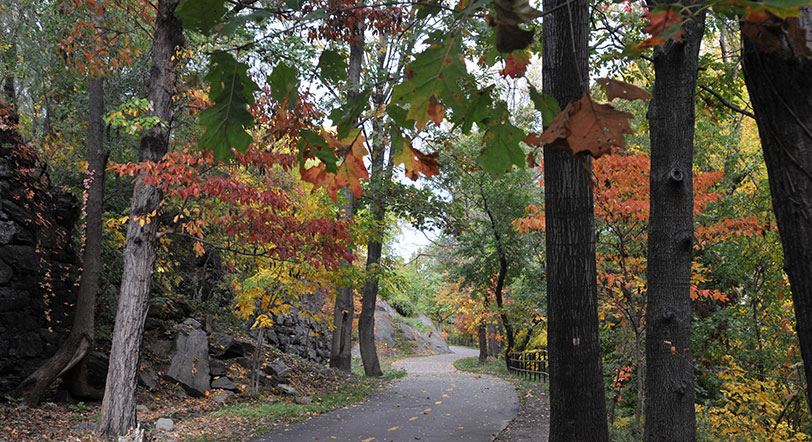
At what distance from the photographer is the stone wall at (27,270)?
8.36m

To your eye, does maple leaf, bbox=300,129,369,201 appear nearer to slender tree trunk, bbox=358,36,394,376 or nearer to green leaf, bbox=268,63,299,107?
green leaf, bbox=268,63,299,107

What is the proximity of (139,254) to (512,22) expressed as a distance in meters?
7.42

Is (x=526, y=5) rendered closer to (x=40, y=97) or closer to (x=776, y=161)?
(x=776, y=161)

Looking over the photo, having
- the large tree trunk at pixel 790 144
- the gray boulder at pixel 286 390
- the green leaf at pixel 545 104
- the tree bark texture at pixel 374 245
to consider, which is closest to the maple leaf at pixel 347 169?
the green leaf at pixel 545 104

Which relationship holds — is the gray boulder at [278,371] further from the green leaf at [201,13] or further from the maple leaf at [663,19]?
the maple leaf at [663,19]

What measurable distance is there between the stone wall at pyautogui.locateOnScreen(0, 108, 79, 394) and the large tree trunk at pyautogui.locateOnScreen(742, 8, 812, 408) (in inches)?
396

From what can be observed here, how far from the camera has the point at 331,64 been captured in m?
1.68

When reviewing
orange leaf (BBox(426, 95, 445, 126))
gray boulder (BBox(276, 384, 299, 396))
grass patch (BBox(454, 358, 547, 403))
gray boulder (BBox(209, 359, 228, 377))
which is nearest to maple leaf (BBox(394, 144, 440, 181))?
orange leaf (BBox(426, 95, 445, 126))

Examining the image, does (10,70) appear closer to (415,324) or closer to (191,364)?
(191,364)

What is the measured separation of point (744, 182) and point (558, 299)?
10.7 meters

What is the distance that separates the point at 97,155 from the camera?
9219 mm

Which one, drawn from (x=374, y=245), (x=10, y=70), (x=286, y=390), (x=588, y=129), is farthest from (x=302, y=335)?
(x=588, y=129)

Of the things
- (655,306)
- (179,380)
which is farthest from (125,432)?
(655,306)

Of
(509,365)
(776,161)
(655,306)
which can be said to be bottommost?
(509,365)
